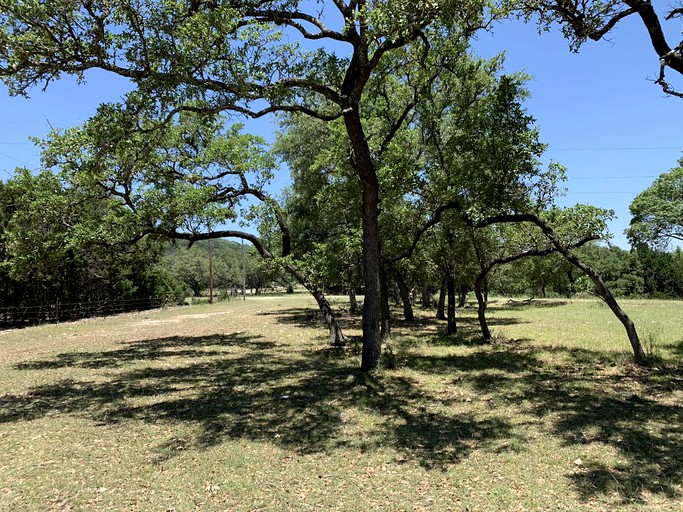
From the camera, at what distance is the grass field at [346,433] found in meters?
4.05

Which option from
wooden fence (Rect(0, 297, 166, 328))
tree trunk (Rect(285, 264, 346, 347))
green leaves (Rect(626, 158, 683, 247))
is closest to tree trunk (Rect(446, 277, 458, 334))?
tree trunk (Rect(285, 264, 346, 347))

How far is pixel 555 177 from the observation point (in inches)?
401

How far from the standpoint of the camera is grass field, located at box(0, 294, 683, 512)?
4.05m

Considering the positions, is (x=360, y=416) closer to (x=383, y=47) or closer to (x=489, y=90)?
(x=383, y=47)

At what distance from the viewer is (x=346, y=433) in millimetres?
5879

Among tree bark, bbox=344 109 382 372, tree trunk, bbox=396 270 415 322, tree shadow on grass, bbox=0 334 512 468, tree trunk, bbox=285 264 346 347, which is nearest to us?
tree shadow on grass, bbox=0 334 512 468

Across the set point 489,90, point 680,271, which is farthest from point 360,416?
point 680,271

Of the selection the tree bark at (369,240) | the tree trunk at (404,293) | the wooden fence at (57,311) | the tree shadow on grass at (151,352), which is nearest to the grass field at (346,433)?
the tree shadow on grass at (151,352)

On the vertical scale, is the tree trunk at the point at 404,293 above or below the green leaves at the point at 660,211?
below

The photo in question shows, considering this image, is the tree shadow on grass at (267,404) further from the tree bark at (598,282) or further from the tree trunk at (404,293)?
the tree trunk at (404,293)

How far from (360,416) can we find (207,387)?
11.8 ft

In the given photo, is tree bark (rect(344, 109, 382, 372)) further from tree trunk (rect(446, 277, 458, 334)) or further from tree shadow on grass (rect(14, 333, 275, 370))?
tree trunk (rect(446, 277, 458, 334))

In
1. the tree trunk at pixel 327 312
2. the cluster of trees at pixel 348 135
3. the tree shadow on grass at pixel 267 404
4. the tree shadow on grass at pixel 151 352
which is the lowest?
the tree shadow on grass at pixel 151 352

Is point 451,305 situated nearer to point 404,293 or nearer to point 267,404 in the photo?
point 404,293
